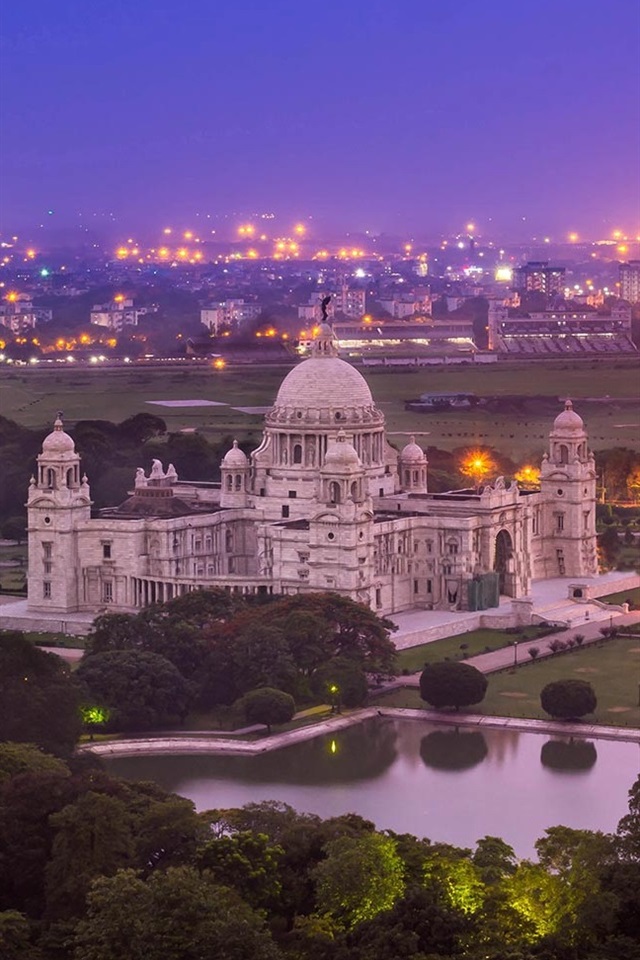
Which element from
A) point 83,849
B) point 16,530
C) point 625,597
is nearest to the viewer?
point 83,849

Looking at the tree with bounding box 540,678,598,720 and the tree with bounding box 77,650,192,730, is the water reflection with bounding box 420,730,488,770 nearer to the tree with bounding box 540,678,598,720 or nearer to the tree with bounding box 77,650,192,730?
the tree with bounding box 540,678,598,720

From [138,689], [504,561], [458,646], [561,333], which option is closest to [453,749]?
[138,689]

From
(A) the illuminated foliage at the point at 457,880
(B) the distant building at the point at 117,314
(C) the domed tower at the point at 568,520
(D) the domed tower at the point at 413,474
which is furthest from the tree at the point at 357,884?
(B) the distant building at the point at 117,314

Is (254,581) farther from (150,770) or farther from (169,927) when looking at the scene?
(169,927)

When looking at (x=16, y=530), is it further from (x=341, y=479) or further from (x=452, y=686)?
(x=452, y=686)

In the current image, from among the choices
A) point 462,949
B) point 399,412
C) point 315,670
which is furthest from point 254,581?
point 399,412
